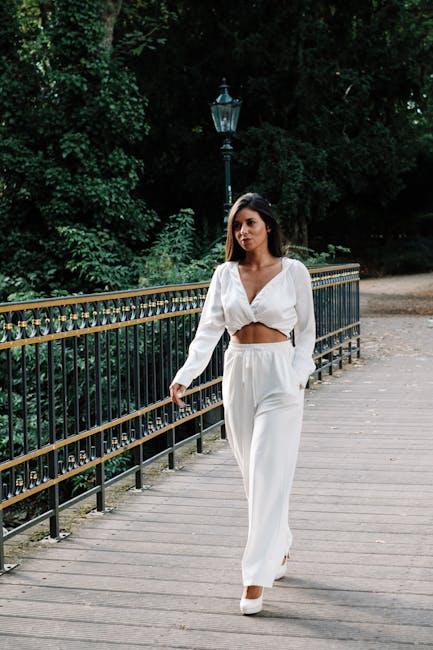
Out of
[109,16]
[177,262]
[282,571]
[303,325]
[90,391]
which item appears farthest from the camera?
[109,16]

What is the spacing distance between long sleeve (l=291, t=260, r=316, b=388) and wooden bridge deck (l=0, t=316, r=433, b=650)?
1048 mm

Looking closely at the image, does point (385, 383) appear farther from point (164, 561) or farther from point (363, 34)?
point (363, 34)

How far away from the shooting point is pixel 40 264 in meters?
21.8

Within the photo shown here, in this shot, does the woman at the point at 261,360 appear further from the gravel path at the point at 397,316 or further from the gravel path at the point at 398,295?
the gravel path at the point at 398,295

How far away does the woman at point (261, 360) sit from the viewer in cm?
477

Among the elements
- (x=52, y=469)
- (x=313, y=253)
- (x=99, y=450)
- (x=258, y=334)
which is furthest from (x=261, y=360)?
(x=313, y=253)

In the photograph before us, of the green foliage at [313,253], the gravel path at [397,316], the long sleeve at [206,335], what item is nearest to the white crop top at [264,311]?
the long sleeve at [206,335]

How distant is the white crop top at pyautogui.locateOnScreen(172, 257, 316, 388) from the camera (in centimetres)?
487

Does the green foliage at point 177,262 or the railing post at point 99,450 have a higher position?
the green foliage at point 177,262

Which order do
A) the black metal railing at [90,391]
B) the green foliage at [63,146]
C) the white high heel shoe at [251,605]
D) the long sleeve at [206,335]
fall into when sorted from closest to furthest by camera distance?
the white high heel shoe at [251,605] → the long sleeve at [206,335] → the black metal railing at [90,391] → the green foliage at [63,146]

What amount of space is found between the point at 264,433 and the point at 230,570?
94cm

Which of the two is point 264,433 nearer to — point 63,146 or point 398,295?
point 63,146

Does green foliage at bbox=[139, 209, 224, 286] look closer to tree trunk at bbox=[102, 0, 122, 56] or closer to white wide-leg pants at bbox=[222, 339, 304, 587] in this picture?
tree trunk at bbox=[102, 0, 122, 56]

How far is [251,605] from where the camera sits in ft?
15.1
